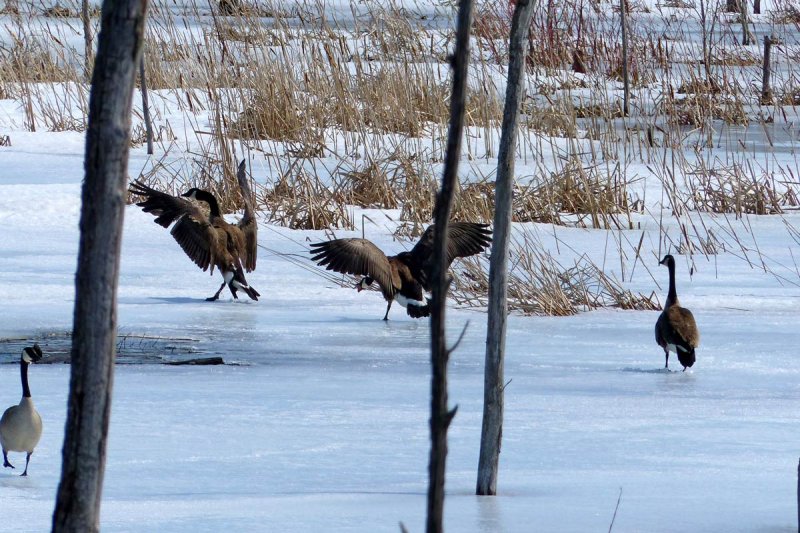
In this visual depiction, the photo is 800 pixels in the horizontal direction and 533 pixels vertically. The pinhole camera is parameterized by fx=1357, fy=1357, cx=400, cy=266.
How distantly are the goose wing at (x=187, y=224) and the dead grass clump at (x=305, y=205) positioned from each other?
1.53 meters

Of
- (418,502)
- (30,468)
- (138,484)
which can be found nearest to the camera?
(418,502)

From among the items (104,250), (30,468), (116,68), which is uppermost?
(116,68)

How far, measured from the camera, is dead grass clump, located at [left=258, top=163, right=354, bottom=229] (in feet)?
30.1

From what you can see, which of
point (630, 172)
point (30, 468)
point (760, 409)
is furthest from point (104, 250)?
point (630, 172)

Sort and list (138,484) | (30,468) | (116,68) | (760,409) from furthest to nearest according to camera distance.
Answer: (760,409) → (30,468) → (138,484) → (116,68)

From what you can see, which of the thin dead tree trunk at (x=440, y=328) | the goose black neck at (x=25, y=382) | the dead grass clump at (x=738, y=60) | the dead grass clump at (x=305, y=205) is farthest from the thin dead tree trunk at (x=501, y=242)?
the dead grass clump at (x=738, y=60)

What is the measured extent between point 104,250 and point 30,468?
234 cm

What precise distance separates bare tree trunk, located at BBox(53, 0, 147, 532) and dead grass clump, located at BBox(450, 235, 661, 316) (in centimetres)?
528

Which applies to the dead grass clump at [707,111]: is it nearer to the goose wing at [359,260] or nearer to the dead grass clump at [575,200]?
the dead grass clump at [575,200]

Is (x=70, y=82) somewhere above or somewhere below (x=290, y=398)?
above

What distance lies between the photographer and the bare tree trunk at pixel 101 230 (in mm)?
1797

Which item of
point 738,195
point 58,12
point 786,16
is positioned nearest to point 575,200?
point 738,195

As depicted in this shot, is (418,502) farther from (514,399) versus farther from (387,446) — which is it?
(514,399)

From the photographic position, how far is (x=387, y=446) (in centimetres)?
417
